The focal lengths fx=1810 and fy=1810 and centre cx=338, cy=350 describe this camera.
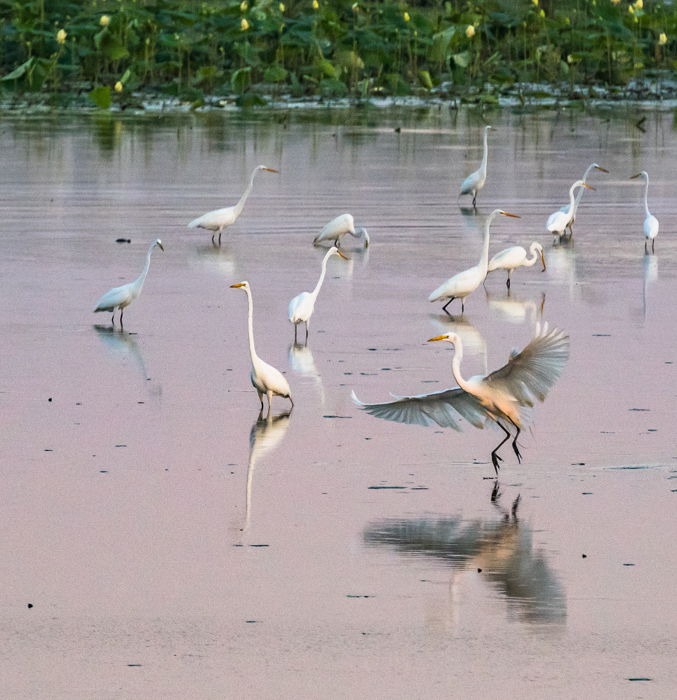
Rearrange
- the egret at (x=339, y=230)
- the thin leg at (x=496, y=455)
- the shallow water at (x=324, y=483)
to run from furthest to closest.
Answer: the egret at (x=339, y=230) → the thin leg at (x=496, y=455) → the shallow water at (x=324, y=483)

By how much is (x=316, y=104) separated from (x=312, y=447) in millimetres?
25914

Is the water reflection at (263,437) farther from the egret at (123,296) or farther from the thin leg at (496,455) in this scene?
the egret at (123,296)

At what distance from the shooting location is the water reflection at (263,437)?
8.80 meters

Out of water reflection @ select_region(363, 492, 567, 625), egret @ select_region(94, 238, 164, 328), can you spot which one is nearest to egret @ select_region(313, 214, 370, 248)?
egret @ select_region(94, 238, 164, 328)

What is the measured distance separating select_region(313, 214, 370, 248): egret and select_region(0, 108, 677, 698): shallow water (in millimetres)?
227

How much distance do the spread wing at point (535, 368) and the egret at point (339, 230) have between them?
8439 millimetres

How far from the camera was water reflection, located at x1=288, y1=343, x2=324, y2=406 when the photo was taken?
439 inches

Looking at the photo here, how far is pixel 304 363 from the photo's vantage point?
11.7 m

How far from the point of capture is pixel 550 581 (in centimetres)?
698

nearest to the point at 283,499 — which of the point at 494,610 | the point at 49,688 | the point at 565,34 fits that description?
the point at 494,610

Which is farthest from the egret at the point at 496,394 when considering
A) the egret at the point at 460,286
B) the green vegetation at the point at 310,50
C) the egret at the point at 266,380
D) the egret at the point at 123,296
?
the green vegetation at the point at 310,50

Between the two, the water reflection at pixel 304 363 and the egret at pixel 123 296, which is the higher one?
the egret at pixel 123 296

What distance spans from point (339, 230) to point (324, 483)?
29.4ft

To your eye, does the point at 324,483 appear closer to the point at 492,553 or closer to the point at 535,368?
the point at 535,368
